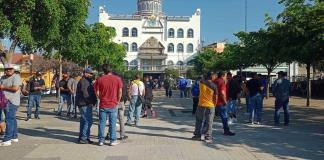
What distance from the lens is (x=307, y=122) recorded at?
17469mm

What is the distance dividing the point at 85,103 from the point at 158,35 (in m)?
109

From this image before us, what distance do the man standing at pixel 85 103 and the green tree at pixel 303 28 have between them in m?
9.98

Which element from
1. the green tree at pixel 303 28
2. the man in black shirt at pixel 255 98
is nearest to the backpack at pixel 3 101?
the man in black shirt at pixel 255 98

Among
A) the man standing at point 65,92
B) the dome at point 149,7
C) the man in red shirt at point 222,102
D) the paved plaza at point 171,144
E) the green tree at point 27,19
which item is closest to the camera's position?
the paved plaza at point 171,144

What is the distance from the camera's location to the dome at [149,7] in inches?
4860

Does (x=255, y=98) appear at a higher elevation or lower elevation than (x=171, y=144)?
higher

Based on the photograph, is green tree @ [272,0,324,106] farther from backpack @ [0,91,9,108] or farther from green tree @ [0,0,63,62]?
backpack @ [0,91,9,108]

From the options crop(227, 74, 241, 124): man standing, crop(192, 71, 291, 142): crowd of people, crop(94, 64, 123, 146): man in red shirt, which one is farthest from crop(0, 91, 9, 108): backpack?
crop(227, 74, 241, 124): man standing

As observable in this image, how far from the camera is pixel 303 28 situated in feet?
70.9

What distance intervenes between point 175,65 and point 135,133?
101 meters

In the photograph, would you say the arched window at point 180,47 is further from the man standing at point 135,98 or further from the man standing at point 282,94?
the man standing at point 135,98

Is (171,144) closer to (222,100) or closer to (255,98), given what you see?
(222,100)

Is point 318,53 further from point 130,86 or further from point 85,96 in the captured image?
point 85,96

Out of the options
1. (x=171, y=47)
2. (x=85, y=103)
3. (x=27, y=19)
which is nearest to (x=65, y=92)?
(x=27, y=19)
